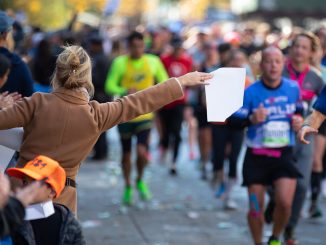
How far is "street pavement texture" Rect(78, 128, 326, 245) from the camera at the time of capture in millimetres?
8375

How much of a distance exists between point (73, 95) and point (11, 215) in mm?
1411

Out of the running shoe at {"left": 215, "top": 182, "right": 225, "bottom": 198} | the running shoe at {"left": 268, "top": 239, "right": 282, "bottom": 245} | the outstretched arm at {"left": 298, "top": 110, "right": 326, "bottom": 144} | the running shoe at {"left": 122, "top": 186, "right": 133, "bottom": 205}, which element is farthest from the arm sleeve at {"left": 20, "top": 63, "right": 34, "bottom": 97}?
the running shoe at {"left": 215, "top": 182, "right": 225, "bottom": 198}

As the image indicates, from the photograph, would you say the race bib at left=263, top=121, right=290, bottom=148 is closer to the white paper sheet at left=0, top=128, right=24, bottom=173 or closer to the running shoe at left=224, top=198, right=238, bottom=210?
the running shoe at left=224, top=198, right=238, bottom=210

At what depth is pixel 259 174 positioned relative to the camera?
7.43m

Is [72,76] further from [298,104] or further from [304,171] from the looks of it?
[304,171]

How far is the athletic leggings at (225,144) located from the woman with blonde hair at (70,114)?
5.41 metres

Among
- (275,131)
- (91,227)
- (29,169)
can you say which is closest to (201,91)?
(91,227)

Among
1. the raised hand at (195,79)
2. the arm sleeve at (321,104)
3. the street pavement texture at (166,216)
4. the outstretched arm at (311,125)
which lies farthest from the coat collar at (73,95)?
the street pavement texture at (166,216)

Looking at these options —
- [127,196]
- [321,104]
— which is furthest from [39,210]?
[127,196]

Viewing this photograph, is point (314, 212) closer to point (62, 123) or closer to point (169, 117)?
point (169, 117)

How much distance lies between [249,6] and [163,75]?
2109 inches

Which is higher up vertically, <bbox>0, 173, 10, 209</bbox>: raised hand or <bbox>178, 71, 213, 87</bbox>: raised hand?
<bbox>178, 71, 213, 87</bbox>: raised hand

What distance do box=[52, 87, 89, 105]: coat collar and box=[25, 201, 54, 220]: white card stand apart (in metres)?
0.90

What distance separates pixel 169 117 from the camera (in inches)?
508
